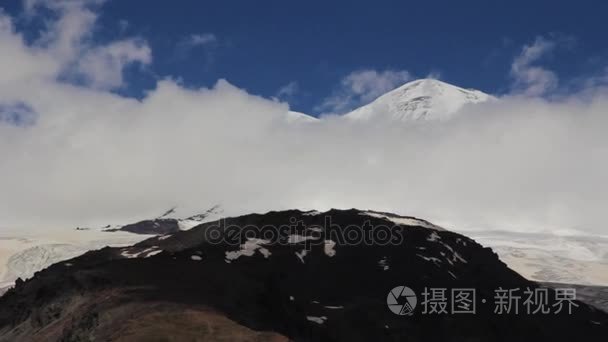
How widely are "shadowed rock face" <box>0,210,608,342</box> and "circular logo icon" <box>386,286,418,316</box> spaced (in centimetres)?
129

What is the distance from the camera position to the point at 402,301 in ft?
410

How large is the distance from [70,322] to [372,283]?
228 ft

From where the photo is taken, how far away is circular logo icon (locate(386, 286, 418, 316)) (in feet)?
396

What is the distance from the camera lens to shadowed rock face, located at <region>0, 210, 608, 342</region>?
69.3 m

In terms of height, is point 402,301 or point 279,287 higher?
point 279,287

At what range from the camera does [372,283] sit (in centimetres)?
12962

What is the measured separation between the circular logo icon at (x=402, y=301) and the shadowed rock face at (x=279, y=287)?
1289mm

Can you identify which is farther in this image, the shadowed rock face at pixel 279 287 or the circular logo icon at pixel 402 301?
the circular logo icon at pixel 402 301

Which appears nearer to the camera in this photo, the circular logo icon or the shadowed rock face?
the shadowed rock face

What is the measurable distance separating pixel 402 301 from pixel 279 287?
2974 centimetres

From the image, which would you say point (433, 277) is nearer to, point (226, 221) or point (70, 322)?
point (226, 221)

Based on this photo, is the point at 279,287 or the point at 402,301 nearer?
the point at 279,287

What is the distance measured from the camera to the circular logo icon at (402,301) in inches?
4754

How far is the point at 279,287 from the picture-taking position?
106 meters
